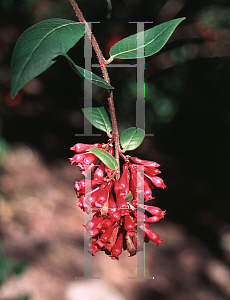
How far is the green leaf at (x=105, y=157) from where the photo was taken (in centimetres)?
43

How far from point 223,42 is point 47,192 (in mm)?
1795

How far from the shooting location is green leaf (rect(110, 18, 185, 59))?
40cm

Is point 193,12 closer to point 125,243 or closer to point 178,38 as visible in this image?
point 178,38

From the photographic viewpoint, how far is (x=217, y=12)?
1063mm

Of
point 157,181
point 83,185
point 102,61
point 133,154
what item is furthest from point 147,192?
point 133,154

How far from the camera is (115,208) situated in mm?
476

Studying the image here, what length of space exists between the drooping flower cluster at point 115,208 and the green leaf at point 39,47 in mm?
229

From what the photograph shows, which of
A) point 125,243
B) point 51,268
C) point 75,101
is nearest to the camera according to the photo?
point 125,243

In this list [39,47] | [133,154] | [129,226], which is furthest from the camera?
[133,154]

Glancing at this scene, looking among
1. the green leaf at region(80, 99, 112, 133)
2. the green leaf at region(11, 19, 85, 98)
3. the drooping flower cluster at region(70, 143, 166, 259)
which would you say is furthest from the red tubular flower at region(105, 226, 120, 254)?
the green leaf at region(11, 19, 85, 98)

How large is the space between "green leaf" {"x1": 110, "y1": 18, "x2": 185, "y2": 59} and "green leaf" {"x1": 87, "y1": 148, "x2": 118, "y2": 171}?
18 centimetres

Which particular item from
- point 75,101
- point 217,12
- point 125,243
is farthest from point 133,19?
point 125,243

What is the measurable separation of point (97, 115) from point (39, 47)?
0.22m

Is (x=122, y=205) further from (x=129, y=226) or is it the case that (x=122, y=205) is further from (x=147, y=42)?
(x=147, y=42)
